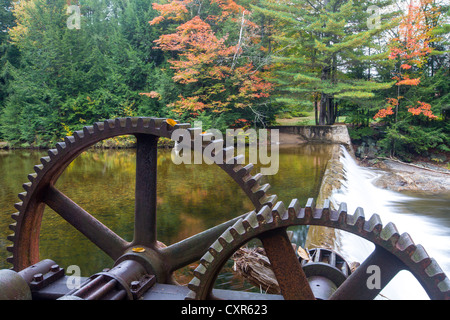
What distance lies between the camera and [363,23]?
53.1ft

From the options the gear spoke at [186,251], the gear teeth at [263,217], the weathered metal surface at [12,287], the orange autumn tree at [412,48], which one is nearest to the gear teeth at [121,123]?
the gear spoke at [186,251]

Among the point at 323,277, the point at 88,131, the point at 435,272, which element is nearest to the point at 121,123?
the point at 88,131

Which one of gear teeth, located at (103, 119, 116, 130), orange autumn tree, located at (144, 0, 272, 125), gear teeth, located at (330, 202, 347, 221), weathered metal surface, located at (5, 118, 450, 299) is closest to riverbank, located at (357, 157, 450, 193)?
orange autumn tree, located at (144, 0, 272, 125)

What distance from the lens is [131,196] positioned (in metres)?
7.64

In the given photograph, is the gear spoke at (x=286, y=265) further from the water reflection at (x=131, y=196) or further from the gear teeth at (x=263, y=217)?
the water reflection at (x=131, y=196)

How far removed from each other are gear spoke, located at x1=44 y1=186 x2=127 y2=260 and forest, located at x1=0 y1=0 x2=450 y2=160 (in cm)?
1369

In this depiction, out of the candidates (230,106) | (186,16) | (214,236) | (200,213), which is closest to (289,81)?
(230,106)

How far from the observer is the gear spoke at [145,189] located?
2463 millimetres

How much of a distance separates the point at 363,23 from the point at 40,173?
17102mm

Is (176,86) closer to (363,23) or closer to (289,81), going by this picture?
(289,81)

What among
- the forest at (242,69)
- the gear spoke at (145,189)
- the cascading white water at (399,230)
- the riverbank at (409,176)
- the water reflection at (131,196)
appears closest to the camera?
the gear spoke at (145,189)

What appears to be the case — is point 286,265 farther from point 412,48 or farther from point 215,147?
point 412,48

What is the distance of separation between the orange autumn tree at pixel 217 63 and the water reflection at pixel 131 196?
208 inches

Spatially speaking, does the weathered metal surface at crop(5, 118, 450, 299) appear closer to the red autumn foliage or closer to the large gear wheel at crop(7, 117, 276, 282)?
the large gear wheel at crop(7, 117, 276, 282)
